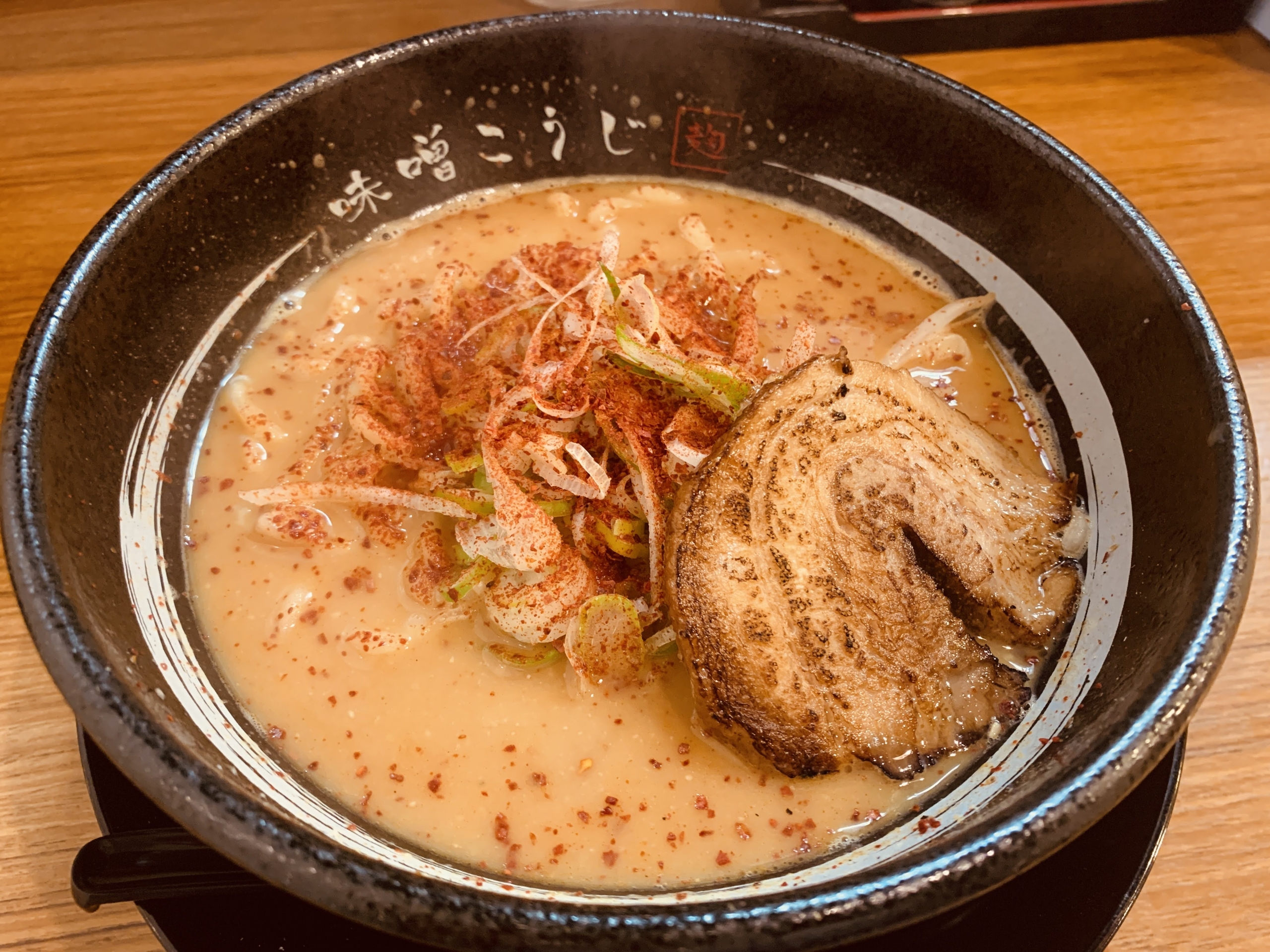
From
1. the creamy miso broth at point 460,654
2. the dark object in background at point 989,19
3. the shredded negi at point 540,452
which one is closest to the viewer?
the creamy miso broth at point 460,654

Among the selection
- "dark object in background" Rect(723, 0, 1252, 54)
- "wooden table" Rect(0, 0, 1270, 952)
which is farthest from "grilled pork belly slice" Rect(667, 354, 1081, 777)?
"dark object in background" Rect(723, 0, 1252, 54)

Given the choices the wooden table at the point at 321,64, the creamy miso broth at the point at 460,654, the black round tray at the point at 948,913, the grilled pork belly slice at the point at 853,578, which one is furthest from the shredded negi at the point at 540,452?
the wooden table at the point at 321,64

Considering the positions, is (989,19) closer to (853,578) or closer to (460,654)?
(853,578)

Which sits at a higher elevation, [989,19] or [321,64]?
[989,19]

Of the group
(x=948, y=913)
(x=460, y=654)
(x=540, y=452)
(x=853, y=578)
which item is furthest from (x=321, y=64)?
(x=948, y=913)

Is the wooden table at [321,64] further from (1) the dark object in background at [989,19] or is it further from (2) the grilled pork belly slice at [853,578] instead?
(2) the grilled pork belly slice at [853,578]

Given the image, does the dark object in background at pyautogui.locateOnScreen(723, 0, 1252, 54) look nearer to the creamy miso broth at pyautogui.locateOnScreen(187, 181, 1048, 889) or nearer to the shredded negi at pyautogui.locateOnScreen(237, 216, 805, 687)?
the creamy miso broth at pyautogui.locateOnScreen(187, 181, 1048, 889)
